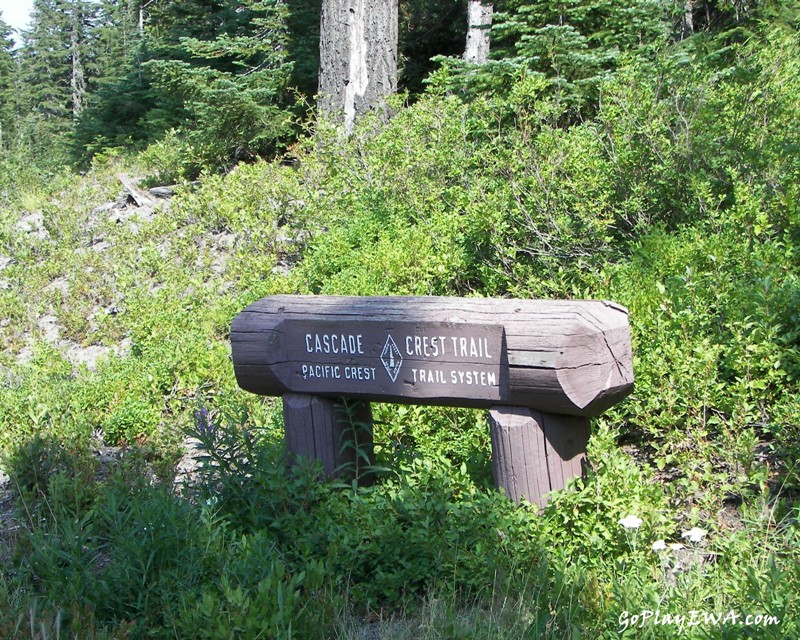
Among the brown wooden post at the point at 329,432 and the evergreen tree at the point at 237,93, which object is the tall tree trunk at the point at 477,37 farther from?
the brown wooden post at the point at 329,432

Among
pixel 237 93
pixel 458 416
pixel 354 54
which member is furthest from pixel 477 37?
pixel 458 416

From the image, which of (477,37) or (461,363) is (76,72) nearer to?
(477,37)

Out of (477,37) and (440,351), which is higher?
(477,37)

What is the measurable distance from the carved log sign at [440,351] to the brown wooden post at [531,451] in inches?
3.6

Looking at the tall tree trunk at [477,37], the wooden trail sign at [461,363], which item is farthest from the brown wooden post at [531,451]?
the tall tree trunk at [477,37]

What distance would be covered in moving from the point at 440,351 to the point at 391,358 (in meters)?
0.28

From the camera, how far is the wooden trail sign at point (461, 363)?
3.83 m

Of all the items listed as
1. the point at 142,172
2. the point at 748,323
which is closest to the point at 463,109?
the point at 748,323

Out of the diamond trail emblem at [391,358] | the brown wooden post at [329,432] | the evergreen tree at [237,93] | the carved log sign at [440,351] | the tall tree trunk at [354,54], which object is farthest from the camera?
the evergreen tree at [237,93]

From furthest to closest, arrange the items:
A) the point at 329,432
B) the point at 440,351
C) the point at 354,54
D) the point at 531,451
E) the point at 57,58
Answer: the point at 57,58
the point at 354,54
the point at 329,432
the point at 440,351
the point at 531,451

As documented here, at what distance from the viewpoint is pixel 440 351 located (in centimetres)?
412

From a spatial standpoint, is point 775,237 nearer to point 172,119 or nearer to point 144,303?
point 144,303

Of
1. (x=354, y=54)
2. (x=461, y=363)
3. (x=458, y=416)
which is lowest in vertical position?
(x=458, y=416)

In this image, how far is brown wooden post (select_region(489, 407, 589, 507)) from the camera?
3.99m
